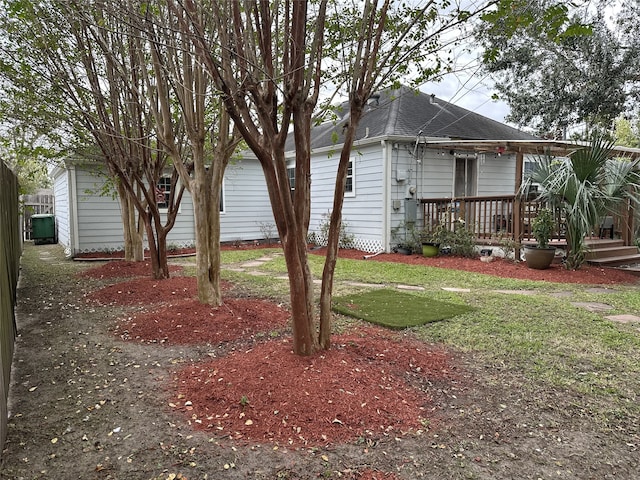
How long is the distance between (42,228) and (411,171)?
46.2 ft

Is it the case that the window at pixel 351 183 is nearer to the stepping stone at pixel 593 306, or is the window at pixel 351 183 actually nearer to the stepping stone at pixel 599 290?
the stepping stone at pixel 599 290

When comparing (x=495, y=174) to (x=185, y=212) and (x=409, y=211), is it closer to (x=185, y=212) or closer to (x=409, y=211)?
(x=409, y=211)

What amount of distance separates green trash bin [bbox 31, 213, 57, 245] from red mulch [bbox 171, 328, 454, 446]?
1582 cm

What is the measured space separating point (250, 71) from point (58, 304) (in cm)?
506

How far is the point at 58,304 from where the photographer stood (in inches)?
232

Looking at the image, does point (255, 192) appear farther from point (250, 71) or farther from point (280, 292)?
point (250, 71)

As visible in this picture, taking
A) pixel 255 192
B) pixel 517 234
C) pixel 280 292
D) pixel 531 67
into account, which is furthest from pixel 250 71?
pixel 531 67

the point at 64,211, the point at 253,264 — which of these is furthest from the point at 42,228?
the point at 253,264

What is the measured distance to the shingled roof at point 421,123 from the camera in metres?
11.1

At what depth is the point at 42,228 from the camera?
52.4 ft

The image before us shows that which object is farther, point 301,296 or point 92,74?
point 92,74

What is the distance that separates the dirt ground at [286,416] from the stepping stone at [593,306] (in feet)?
9.16

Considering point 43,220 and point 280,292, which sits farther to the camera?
point 43,220

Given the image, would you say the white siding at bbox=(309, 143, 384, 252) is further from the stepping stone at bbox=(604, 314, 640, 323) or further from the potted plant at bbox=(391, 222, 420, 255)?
the stepping stone at bbox=(604, 314, 640, 323)
